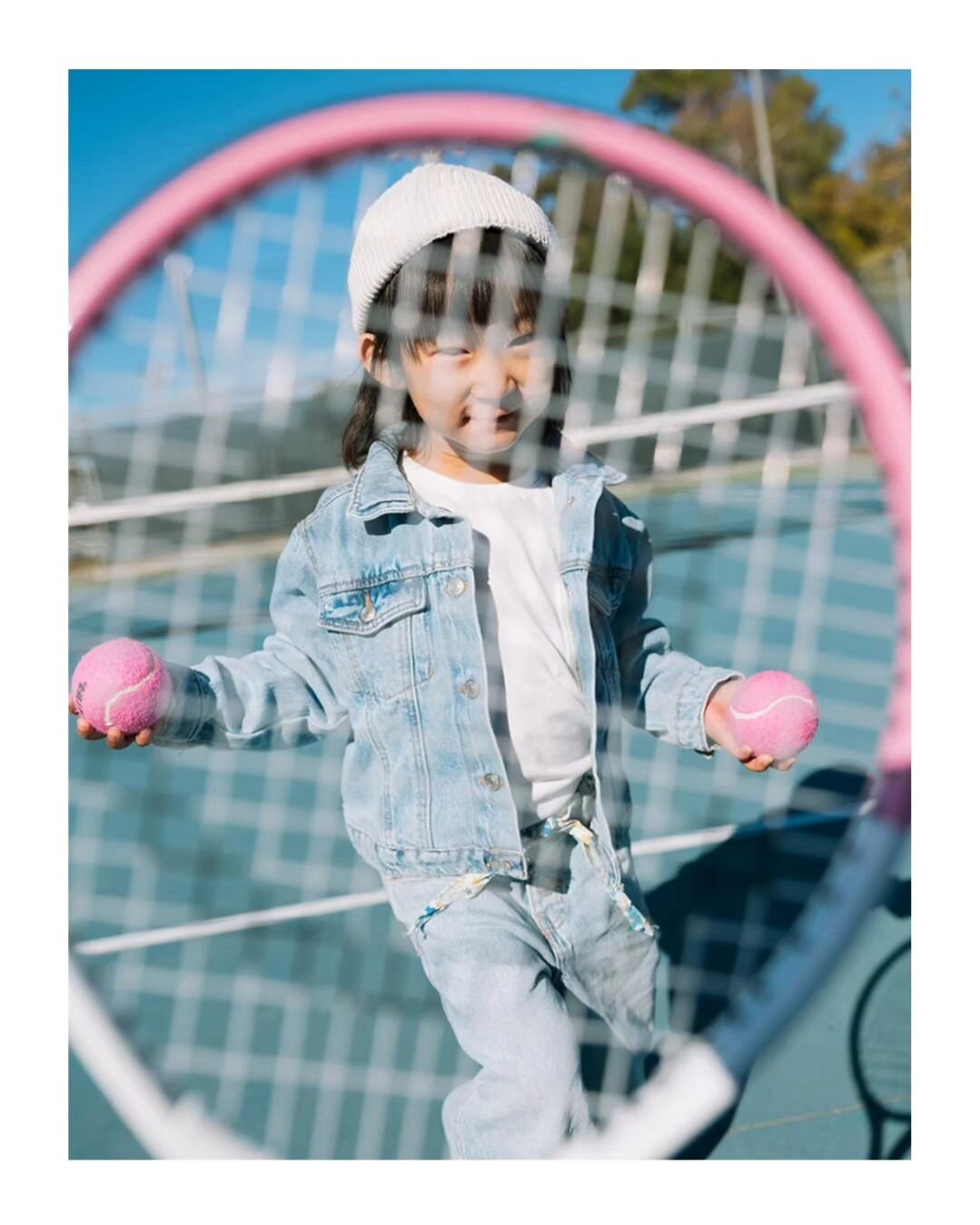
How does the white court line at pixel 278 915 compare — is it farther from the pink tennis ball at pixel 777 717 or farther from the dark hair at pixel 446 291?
the dark hair at pixel 446 291

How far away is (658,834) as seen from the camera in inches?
82.3

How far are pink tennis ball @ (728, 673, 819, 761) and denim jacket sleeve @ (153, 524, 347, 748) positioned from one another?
42 centimetres

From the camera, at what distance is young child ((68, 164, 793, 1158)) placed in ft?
3.45

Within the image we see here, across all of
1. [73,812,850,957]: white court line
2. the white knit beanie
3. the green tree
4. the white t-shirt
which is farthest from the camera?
the green tree

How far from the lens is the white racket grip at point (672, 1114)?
43.3 inches

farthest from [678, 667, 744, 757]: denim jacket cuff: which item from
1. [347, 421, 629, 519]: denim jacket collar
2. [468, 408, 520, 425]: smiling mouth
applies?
[468, 408, 520, 425]: smiling mouth

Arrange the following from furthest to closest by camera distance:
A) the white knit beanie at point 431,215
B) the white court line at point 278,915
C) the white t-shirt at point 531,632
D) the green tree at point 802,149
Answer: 1. the green tree at point 802,149
2. the white court line at point 278,915
3. the white t-shirt at point 531,632
4. the white knit beanie at point 431,215

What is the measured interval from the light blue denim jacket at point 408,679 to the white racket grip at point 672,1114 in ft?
0.72

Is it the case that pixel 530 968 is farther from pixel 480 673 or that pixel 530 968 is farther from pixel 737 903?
pixel 737 903

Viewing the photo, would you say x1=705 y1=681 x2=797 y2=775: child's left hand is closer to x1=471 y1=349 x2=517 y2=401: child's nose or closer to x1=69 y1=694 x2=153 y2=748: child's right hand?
x1=471 y1=349 x2=517 y2=401: child's nose

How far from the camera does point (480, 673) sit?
1100 millimetres

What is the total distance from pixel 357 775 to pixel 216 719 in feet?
0.50

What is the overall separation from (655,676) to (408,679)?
0.27 metres

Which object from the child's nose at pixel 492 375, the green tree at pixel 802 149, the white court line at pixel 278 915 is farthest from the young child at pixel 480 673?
the green tree at pixel 802 149
